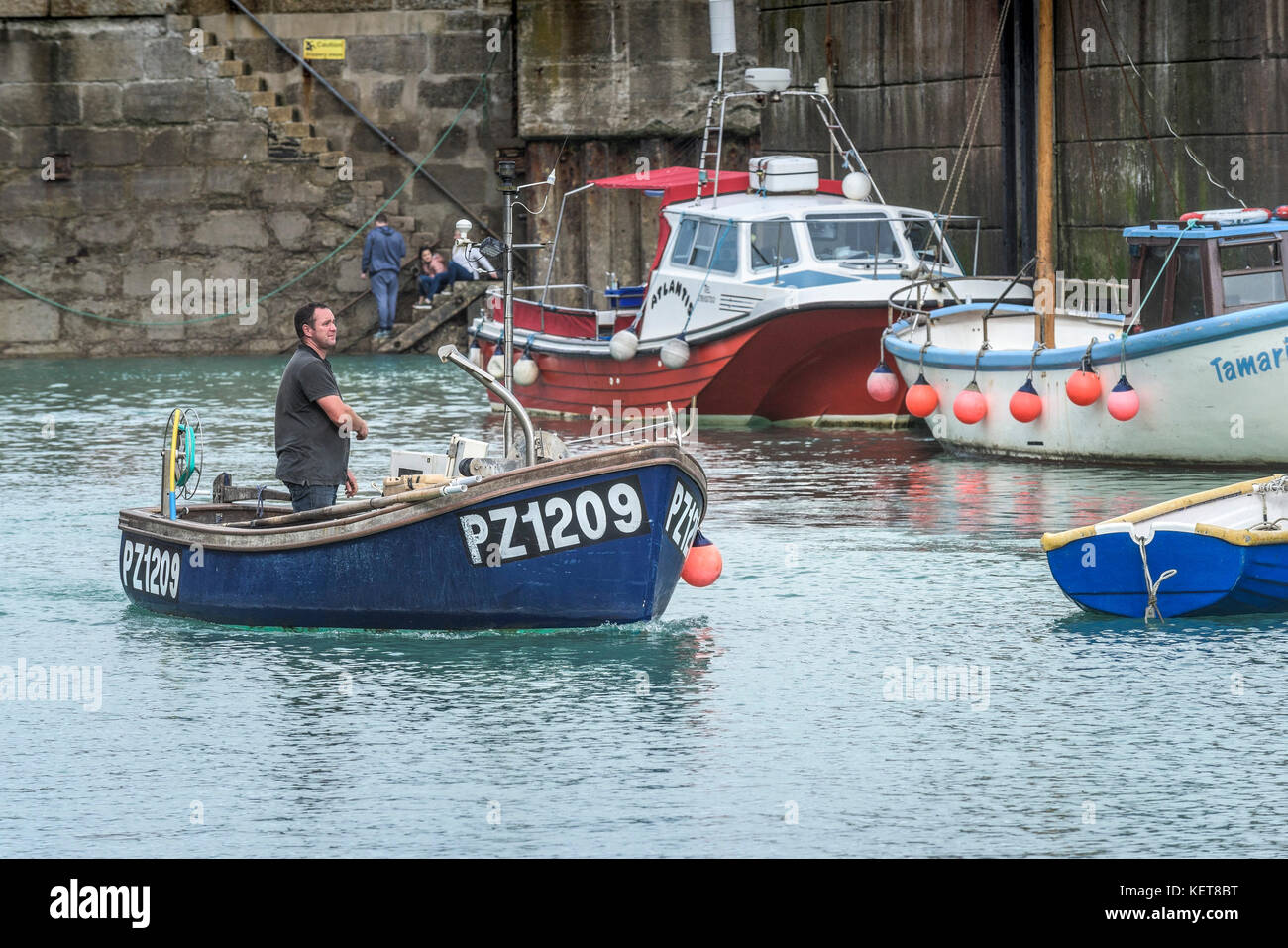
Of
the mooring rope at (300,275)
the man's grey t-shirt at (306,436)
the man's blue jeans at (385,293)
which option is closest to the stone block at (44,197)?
the mooring rope at (300,275)

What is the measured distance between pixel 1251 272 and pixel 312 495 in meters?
7.59

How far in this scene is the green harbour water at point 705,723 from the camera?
25.4 ft

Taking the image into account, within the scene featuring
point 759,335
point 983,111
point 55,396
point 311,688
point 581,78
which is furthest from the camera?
point 581,78

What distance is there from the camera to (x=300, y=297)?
30.5 metres

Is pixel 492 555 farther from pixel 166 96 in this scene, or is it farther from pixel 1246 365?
pixel 166 96

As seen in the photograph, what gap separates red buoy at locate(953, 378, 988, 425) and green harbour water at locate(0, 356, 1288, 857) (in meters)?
3.03

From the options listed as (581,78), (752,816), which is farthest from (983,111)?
(752,816)

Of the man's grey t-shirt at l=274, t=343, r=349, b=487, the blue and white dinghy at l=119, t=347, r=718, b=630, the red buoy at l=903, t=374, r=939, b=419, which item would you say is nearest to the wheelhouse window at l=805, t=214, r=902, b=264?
the red buoy at l=903, t=374, r=939, b=419

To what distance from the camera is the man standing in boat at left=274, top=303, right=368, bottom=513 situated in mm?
10766

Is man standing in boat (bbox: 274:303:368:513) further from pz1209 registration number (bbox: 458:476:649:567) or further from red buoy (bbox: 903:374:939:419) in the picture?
red buoy (bbox: 903:374:939:419)

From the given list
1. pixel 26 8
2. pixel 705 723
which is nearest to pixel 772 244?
pixel 705 723

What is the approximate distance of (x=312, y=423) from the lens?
10.9 meters
